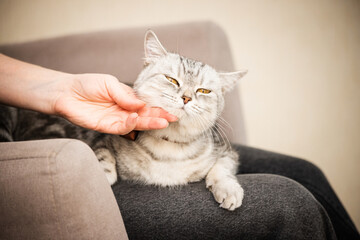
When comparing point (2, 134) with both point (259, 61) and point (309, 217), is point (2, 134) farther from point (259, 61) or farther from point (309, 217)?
point (259, 61)

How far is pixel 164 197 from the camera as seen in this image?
2.13 feet

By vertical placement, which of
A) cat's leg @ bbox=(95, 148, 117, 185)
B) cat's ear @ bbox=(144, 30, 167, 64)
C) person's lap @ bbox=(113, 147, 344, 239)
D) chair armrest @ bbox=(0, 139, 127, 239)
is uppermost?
cat's ear @ bbox=(144, 30, 167, 64)

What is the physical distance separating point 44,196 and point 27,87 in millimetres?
586

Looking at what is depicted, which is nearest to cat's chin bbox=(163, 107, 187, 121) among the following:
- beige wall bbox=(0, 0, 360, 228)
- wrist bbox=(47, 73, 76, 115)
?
wrist bbox=(47, 73, 76, 115)

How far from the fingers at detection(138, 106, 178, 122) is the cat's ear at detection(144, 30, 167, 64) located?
294 millimetres

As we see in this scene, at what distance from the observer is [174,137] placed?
877mm

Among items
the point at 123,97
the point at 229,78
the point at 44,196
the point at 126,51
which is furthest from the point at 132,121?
the point at 126,51

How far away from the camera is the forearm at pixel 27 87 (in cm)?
78

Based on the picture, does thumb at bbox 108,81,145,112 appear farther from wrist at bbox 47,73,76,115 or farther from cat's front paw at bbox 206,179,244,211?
cat's front paw at bbox 206,179,244,211

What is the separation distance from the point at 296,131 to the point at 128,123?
163 centimetres

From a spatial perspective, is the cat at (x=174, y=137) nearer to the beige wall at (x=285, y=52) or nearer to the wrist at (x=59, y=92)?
the wrist at (x=59, y=92)

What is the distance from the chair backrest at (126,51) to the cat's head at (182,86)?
0.34 metres

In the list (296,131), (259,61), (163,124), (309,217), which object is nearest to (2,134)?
(163,124)

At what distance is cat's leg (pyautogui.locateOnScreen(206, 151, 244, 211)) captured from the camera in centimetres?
61
